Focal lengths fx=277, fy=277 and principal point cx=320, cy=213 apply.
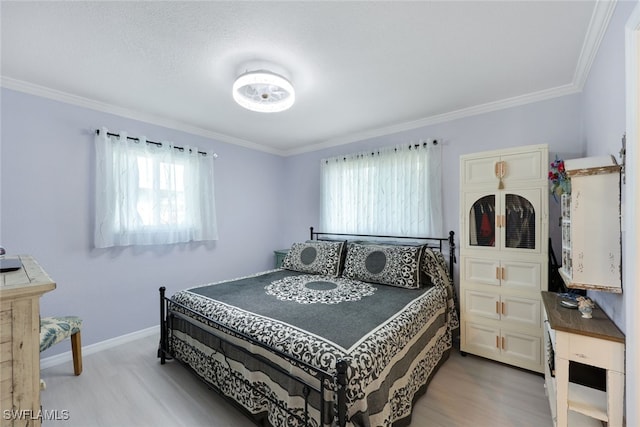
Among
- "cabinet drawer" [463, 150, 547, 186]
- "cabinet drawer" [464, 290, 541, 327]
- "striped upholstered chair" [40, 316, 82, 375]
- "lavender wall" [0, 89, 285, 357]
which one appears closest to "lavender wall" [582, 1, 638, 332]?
"cabinet drawer" [463, 150, 547, 186]

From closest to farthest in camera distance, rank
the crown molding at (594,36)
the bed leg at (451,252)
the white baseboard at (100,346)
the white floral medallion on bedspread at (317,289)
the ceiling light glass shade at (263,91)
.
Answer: the crown molding at (594,36) → the ceiling light glass shade at (263,91) → the white floral medallion on bedspread at (317,289) → the white baseboard at (100,346) → the bed leg at (451,252)

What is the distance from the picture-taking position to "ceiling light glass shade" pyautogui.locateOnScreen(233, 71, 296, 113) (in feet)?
6.55

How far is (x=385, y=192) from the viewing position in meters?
3.49

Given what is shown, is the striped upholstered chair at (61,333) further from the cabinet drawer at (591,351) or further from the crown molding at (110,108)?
the cabinet drawer at (591,351)

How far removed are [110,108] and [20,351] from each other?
8.76 feet

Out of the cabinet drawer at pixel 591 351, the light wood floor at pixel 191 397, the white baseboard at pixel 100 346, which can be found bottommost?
the light wood floor at pixel 191 397

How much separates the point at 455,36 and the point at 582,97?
1490mm

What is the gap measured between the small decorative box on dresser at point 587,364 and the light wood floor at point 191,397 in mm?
378

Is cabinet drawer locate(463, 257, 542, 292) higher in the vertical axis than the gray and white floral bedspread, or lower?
higher

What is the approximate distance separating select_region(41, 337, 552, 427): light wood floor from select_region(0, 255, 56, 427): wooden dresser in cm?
107

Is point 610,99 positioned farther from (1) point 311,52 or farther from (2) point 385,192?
(2) point 385,192

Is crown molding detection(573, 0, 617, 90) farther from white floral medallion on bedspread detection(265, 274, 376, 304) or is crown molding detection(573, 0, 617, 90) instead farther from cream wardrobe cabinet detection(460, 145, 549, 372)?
white floral medallion on bedspread detection(265, 274, 376, 304)

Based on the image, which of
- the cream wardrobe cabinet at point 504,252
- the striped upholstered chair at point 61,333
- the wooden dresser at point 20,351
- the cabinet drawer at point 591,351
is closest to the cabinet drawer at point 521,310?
the cream wardrobe cabinet at point 504,252

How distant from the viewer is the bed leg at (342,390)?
1229mm
